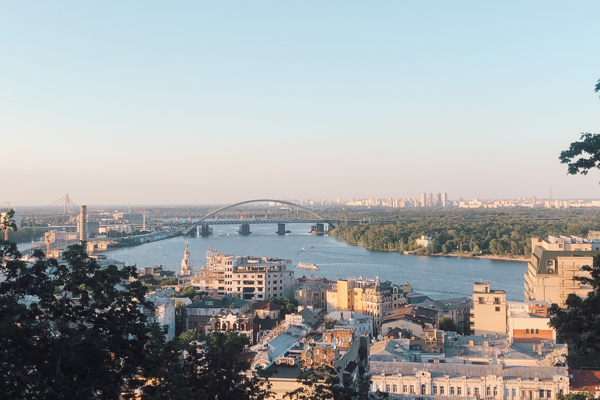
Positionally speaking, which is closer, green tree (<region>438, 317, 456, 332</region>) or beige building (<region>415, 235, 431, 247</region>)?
green tree (<region>438, 317, 456, 332</region>)

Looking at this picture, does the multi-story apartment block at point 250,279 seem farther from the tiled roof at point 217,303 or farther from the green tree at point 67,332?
the green tree at point 67,332

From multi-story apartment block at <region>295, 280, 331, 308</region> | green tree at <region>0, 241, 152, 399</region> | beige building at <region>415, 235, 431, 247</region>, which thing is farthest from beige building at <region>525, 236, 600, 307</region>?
beige building at <region>415, 235, 431, 247</region>

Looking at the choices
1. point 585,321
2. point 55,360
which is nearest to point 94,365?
point 55,360

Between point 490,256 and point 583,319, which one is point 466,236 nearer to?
point 490,256

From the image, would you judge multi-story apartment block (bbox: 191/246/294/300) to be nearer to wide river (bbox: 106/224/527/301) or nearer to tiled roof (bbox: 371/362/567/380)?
wide river (bbox: 106/224/527/301)

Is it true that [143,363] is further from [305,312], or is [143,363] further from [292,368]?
[305,312]

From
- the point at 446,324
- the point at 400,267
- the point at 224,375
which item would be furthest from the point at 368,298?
the point at 400,267
